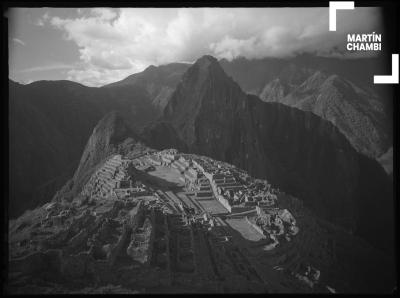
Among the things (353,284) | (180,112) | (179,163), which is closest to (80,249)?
(353,284)

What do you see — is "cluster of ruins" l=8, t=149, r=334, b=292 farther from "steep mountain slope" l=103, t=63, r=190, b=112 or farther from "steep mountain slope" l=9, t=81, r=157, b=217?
"steep mountain slope" l=103, t=63, r=190, b=112

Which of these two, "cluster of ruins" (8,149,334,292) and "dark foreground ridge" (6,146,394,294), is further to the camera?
"cluster of ruins" (8,149,334,292)

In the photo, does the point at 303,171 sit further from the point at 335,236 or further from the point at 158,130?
the point at 335,236

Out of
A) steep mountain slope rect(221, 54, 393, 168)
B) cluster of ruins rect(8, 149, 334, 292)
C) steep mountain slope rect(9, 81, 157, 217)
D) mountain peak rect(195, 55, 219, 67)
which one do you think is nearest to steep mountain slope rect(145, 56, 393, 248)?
mountain peak rect(195, 55, 219, 67)

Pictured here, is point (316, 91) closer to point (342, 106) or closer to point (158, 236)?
point (342, 106)

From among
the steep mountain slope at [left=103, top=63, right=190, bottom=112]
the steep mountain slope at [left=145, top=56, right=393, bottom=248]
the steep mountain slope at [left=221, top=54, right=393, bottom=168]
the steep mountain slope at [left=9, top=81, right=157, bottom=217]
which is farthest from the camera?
the steep mountain slope at [left=103, top=63, right=190, bottom=112]

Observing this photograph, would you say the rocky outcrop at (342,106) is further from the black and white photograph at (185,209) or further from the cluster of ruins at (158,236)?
the cluster of ruins at (158,236)
